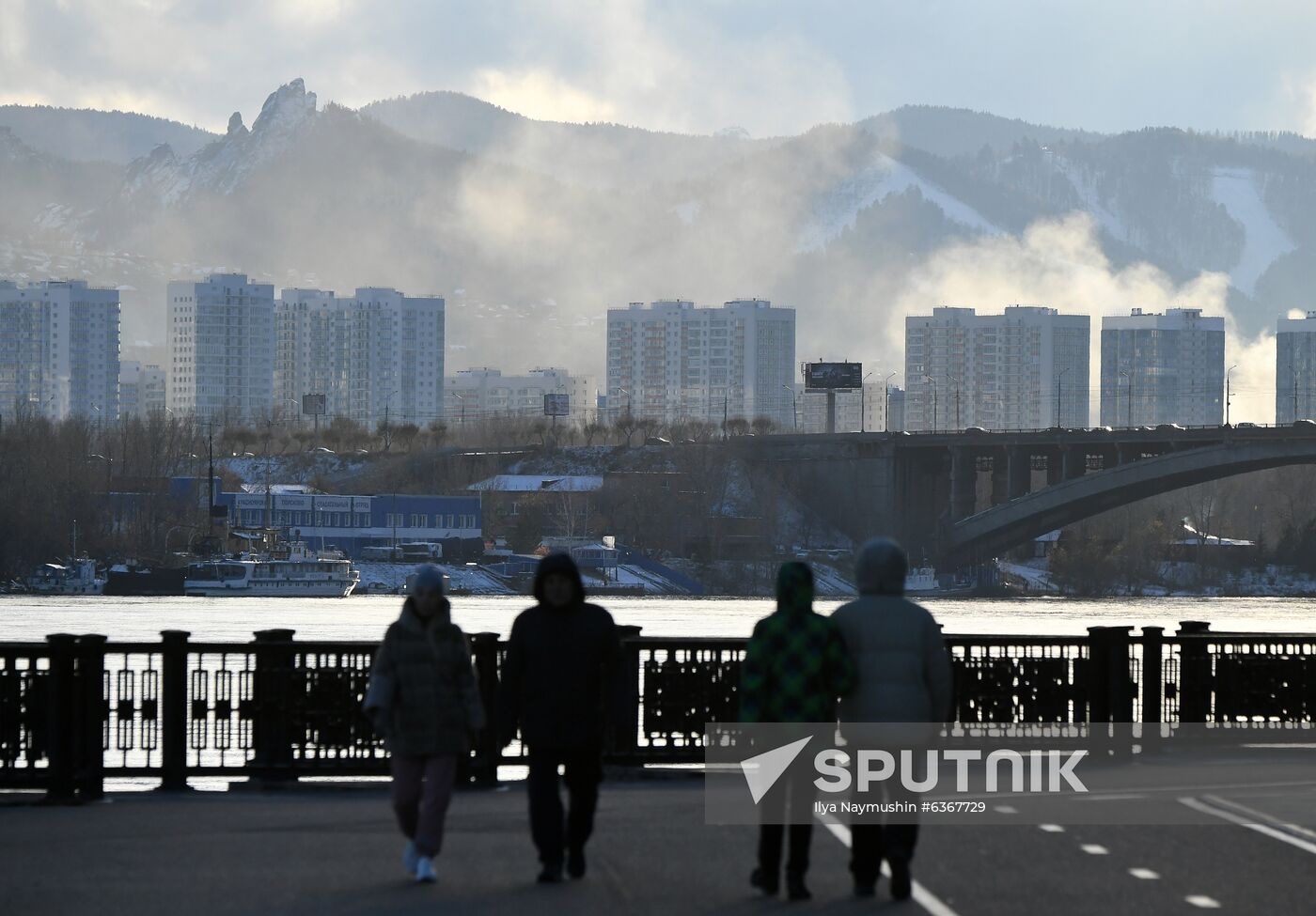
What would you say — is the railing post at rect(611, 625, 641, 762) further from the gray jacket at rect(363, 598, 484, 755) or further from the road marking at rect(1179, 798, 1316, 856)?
the gray jacket at rect(363, 598, 484, 755)

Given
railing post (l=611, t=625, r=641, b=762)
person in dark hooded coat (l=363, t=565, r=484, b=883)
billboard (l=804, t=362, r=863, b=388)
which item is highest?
billboard (l=804, t=362, r=863, b=388)

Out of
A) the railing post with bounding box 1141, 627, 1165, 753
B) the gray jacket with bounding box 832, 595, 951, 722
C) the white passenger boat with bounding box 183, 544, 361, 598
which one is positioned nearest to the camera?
the gray jacket with bounding box 832, 595, 951, 722

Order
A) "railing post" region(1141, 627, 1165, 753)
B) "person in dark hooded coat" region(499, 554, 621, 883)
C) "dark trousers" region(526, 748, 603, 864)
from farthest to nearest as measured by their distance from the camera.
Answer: "railing post" region(1141, 627, 1165, 753), "dark trousers" region(526, 748, 603, 864), "person in dark hooded coat" region(499, 554, 621, 883)

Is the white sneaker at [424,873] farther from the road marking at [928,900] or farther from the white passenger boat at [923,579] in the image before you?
the white passenger boat at [923,579]

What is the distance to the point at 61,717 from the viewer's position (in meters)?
16.8

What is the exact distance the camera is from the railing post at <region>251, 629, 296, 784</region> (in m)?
17.4

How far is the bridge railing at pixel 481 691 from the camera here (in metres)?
16.9

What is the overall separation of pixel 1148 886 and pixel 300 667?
7.95m

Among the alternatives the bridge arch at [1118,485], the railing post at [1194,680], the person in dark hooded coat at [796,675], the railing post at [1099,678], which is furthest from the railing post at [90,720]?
the bridge arch at [1118,485]

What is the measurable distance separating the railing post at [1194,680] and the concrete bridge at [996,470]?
266 ft

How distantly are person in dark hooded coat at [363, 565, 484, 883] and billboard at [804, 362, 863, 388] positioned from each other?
159 meters

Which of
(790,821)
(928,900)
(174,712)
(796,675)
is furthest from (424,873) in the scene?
(174,712)

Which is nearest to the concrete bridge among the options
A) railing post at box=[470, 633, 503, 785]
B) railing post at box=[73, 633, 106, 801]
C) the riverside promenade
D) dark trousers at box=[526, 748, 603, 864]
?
railing post at box=[470, 633, 503, 785]

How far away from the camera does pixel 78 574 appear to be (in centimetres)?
10438
